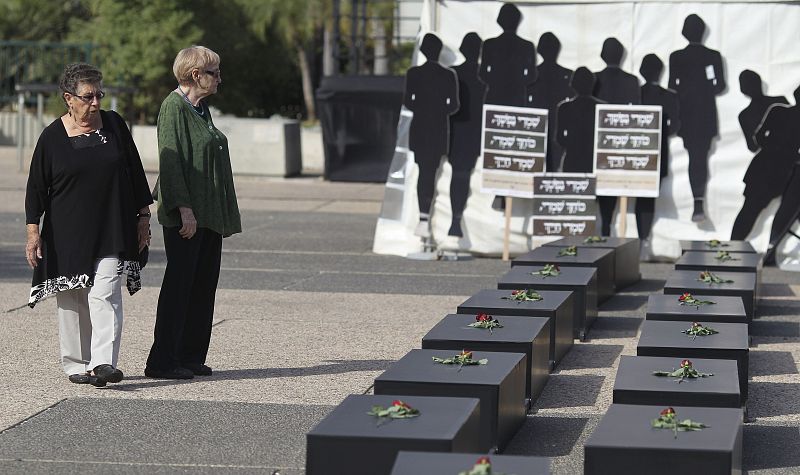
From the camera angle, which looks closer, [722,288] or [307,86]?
[722,288]

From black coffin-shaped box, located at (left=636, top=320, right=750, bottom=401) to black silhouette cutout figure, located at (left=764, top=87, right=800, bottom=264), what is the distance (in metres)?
6.30

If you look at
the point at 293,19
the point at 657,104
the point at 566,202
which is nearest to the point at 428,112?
the point at 566,202

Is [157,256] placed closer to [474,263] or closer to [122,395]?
[474,263]

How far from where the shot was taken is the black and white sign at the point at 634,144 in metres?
13.7

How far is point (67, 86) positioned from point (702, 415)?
3550mm

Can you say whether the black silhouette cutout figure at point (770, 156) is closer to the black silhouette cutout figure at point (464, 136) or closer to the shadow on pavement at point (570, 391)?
the black silhouette cutout figure at point (464, 136)

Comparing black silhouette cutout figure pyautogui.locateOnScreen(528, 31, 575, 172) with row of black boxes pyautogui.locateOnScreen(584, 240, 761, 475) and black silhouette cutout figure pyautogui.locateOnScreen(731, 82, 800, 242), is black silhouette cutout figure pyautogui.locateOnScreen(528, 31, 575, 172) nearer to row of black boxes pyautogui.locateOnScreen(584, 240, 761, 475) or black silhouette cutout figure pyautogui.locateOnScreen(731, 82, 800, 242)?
black silhouette cutout figure pyautogui.locateOnScreen(731, 82, 800, 242)

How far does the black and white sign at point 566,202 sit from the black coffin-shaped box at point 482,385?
7439mm

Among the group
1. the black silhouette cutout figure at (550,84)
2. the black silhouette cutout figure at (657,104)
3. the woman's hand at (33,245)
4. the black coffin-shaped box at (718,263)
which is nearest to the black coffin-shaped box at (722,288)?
the black coffin-shaped box at (718,263)

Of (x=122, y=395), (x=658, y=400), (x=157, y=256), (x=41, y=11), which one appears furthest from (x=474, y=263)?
(x=41, y=11)

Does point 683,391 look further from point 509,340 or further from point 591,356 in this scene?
point 591,356

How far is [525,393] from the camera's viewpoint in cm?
675

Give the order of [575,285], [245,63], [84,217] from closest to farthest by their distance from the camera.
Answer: [84,217] → [575,285] → [245,63]

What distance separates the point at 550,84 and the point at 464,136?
986 millimetres
